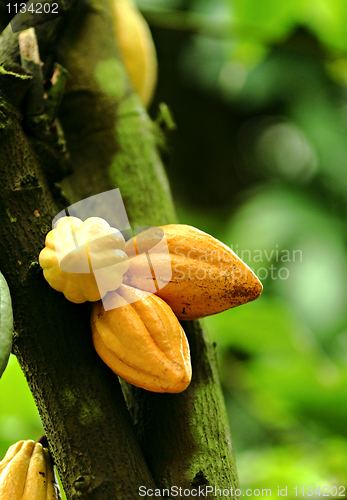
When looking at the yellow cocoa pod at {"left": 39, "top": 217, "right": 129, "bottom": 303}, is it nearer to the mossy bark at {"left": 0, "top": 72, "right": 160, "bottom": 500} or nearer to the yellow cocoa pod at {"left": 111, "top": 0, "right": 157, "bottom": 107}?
the mossy bark at {"left": 0, "top": 72, "right": 160, "bottom": 500}

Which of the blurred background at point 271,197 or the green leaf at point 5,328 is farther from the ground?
the green leaf at point 5,328

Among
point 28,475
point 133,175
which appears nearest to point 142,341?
point 28,475

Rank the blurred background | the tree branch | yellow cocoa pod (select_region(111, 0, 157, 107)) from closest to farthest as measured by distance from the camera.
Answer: the tree branch, yellow cocoa pod (select_region(111, 0, 157, 107)), the blurred background

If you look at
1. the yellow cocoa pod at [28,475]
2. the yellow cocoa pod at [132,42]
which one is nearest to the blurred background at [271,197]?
the yellow cocoa pod at [132,42]

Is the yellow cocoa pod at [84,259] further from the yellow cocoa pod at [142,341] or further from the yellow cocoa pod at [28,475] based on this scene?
the yellow cocoa pod at [28,475]

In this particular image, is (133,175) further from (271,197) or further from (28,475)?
(271,197)

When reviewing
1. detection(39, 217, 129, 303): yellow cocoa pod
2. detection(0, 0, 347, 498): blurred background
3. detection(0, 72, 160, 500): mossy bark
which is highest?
detection(39, 217, 129, 303): yellow cocoa pod

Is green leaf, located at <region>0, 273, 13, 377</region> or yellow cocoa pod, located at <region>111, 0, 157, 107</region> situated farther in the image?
yellow cocoa pod, located at <region>111, 0, 157, 107</region>

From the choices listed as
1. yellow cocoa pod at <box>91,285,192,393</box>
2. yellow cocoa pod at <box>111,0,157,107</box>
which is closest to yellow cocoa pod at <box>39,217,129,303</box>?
yellow cocoa pod at <box>91,285,192,393</box>
